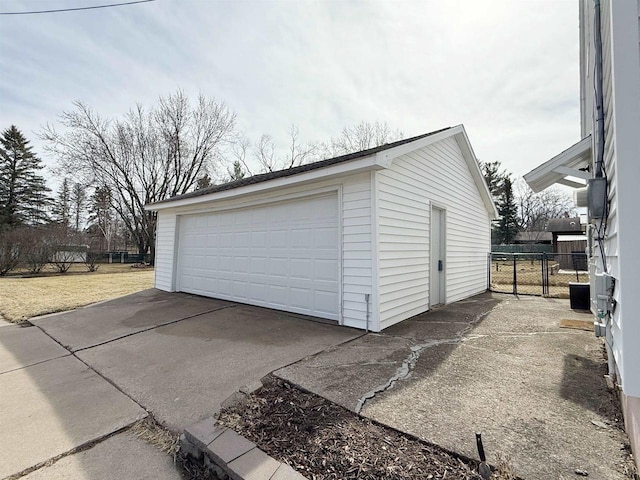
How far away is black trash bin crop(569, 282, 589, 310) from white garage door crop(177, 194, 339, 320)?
5.58 m

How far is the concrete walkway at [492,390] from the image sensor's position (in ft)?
6.59

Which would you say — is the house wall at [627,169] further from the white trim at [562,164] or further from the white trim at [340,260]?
the white trim at [340,260]

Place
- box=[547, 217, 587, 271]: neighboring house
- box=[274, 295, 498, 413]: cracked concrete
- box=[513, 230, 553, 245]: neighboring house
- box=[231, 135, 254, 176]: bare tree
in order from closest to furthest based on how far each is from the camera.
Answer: box=[274, 295, 498, 413]: cracked concrete < box=[547, 217, 587, 271]: neighboring house < box=[231, 135, 254, 176]: bare tree < box=[513, 230, 553, 245]: neighboring house

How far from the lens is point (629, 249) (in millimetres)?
1661

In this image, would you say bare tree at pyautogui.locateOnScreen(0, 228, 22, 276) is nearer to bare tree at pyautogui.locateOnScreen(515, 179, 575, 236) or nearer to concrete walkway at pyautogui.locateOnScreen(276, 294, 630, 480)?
concrete walkway at pyautogui.locateOnScreen(276, 294, 630, 480)

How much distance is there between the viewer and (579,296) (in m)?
6.65

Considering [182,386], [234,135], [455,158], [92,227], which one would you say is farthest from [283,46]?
[92,227]

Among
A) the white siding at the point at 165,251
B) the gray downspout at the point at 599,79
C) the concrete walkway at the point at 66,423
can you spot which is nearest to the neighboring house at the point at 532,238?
the white siding at the point at 165,251

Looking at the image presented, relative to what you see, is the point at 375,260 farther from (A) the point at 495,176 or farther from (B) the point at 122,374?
(A) the point at 495,176

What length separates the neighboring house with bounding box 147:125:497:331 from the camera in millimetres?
5004

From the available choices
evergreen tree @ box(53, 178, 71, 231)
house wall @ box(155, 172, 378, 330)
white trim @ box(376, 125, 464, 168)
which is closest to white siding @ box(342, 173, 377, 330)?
house wall @ box(155, 172, 378, 330)

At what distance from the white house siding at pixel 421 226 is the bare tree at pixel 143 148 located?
75.8 feet

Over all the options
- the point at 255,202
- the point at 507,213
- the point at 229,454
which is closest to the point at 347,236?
the point at 255,202

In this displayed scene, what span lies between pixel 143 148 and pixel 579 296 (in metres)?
28.9
